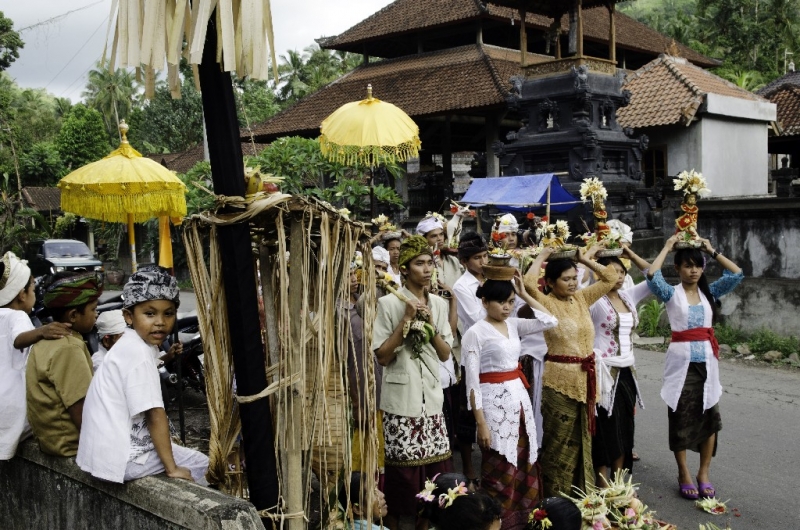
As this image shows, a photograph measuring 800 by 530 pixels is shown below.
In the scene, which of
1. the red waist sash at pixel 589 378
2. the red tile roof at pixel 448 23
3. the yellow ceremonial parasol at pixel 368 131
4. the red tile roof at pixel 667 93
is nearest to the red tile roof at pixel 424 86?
the red tile roof at pixel 448 23

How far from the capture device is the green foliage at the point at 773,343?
1105 cm

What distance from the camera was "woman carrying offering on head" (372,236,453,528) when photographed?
4.61 meters

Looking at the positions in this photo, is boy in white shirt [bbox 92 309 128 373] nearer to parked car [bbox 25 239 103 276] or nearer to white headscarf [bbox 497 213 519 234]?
white headscarf [bbox 497 213 519 234]

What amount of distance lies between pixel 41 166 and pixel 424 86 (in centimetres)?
2337

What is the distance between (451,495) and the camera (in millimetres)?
3695

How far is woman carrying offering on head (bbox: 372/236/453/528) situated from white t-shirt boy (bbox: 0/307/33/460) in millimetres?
1980

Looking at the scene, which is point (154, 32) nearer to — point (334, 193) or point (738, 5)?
point (334, 193)

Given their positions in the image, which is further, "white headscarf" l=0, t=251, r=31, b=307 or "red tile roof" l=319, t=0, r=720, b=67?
"red tile roof" l=319, t=0, r=720, b=67

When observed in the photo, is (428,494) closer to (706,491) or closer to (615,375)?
(615,375)

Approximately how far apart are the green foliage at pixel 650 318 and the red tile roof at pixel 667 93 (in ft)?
27.6

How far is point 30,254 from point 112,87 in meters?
28.6

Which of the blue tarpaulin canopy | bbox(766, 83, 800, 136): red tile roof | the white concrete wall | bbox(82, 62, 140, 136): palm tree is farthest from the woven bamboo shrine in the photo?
bbox(82, 62, 140, 136): palm tree

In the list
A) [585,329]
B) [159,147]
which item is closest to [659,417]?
[585,329]

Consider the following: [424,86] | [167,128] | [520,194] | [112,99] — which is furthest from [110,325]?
[112,99]
